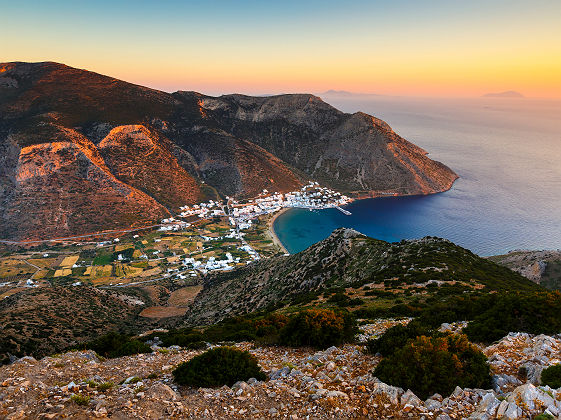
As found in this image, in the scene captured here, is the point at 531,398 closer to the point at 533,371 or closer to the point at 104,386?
the point at 533,371

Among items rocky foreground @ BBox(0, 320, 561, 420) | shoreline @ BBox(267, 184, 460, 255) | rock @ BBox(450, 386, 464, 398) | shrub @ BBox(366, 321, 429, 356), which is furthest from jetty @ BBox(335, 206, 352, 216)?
rock @ BBox(450, 386, 464, 398)

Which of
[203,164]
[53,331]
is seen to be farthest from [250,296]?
[203,164]

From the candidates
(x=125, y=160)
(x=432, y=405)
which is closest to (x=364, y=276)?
(x=432, y=405)

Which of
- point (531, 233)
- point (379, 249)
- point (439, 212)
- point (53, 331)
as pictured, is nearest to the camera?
point (53, 331)

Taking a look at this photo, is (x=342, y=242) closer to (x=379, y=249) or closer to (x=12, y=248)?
(x=379, y=249)

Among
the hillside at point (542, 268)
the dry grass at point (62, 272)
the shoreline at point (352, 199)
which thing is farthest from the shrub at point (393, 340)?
the dry grass at point (62, 272)
